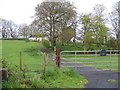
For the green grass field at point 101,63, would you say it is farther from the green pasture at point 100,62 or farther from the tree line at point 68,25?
the tree line at point 68,25

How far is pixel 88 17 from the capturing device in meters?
19.5

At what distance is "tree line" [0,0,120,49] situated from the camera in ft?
57.2

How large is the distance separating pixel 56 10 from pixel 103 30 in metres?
4.31

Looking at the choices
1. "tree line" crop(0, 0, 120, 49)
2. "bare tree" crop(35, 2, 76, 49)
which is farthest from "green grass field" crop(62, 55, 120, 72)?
"bare tree" crop(35, 2, 76, 49)

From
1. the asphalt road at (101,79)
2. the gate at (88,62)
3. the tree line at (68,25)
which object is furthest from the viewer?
the tree line at (68,25)

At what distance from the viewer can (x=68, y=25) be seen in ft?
61.0

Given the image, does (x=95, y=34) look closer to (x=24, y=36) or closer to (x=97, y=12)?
(x=97, y=12)

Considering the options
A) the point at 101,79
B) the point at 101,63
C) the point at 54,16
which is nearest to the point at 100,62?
the point at 101,63

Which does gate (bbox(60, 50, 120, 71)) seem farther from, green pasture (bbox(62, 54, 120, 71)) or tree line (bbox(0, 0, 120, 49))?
tree line (bbox(0, 0, 120, 49))

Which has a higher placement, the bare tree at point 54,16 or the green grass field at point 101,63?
the bare tree at point 54,16

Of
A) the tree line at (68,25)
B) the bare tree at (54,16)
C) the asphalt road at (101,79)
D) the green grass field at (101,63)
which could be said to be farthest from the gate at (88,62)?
the bare tree at (54,16)

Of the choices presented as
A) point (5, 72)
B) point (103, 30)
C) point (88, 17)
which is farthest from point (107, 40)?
point (5, 72)

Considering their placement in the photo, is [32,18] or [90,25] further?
[90,25]

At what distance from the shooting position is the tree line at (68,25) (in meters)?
17.4
